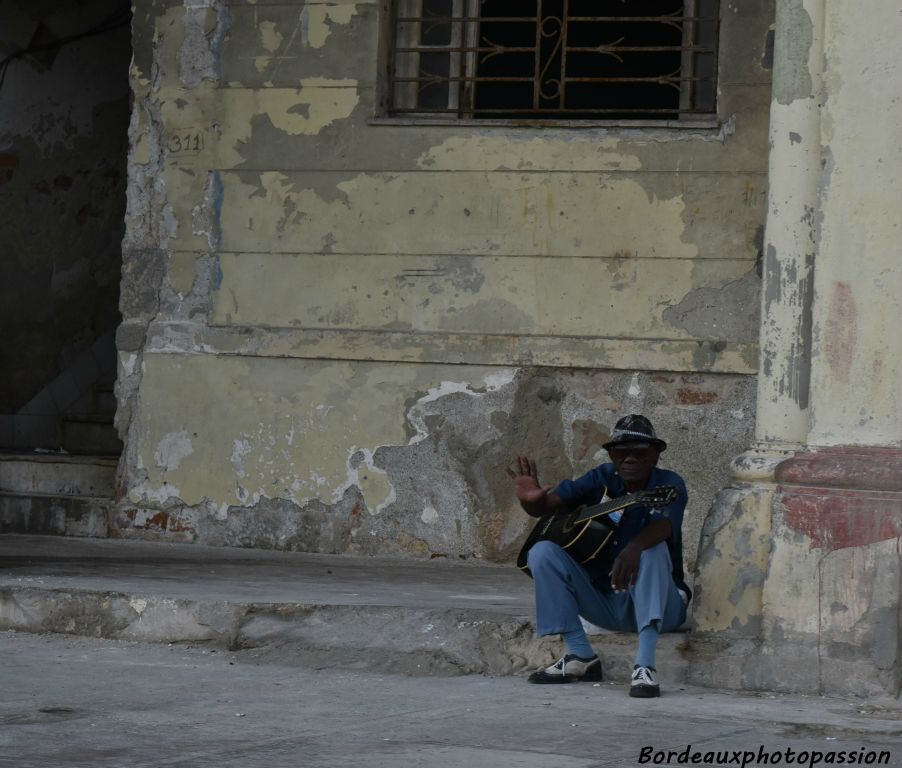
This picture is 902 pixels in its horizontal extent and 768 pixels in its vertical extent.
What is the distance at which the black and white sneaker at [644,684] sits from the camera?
5.46 meters

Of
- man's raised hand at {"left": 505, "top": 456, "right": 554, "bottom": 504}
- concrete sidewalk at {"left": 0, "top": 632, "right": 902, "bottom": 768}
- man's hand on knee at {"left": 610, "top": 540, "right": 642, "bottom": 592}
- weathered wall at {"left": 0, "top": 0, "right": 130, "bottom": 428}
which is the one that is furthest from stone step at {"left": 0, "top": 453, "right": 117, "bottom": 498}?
man's hand on knee at {"left": 610, "top": 540, "right": 642, "bottom": 592}

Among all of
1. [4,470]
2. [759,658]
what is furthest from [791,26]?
[4,470]

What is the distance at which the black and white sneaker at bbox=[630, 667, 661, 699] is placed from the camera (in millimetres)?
5465

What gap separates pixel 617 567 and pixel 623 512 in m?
0.32

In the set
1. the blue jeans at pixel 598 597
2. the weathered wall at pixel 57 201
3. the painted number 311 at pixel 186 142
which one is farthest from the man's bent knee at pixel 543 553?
the weathered wall at pixel 57 201

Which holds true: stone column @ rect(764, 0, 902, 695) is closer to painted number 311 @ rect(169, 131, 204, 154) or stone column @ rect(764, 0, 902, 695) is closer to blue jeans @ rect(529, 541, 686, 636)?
blue jeans @ rect(529, 541, 686, 636)

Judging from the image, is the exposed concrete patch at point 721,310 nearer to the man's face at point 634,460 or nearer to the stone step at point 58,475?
the man's face at point 634,460

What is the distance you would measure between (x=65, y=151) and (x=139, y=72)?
7.44ft

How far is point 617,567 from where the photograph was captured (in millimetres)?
5574

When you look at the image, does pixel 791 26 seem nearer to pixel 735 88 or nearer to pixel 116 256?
pixel 735 88

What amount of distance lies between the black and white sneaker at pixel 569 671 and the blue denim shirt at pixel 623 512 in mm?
279

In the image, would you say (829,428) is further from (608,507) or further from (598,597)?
(598,597)

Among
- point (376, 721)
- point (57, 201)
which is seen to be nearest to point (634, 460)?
point (376, 721)

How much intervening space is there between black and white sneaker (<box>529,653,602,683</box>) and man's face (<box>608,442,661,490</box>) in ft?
2.05
